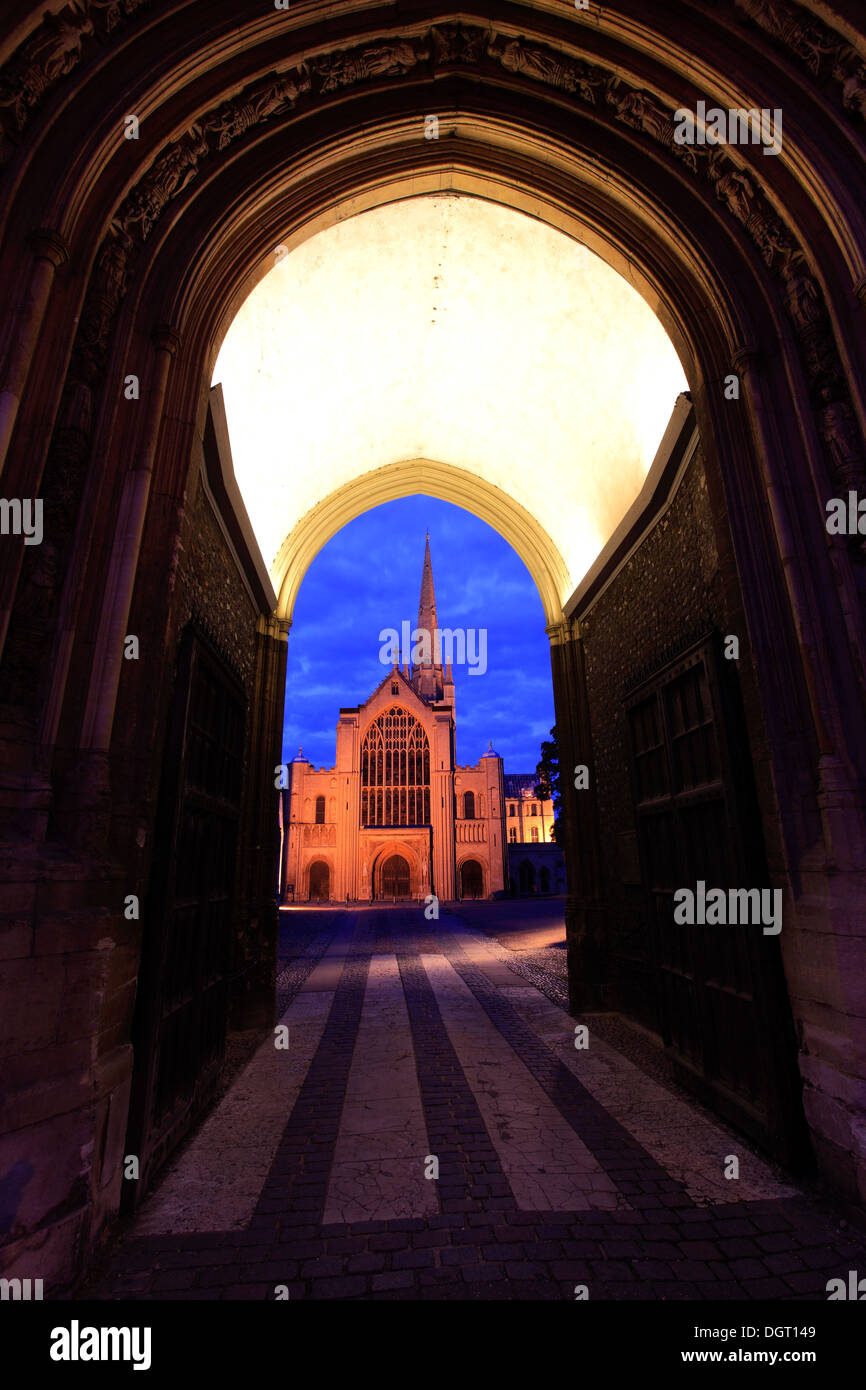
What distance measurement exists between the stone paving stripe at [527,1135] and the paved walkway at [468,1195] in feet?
0.04

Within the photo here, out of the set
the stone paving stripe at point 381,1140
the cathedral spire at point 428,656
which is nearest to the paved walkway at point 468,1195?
the stone paving stripe at point 381,1140

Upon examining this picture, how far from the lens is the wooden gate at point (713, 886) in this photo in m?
3.34

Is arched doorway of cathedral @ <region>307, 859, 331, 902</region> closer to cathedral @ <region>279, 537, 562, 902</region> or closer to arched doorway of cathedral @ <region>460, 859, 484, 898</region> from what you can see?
cathedral @ <region>279, 537, 562, 902</region>

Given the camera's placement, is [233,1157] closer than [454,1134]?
Yes

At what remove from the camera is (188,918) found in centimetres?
387

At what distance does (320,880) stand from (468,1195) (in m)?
40.7

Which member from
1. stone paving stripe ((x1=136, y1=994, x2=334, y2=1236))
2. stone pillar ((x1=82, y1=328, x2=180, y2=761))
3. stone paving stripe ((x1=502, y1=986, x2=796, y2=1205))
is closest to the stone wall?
stone paving stripe ((x1=502, y1=986, x2=796, y2=1205))

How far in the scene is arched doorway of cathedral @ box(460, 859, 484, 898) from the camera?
139 ft

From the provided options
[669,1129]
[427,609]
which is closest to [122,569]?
[669,1129]

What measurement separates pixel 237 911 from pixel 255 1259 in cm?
427

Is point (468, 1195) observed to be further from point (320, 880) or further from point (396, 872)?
point (320, 880)

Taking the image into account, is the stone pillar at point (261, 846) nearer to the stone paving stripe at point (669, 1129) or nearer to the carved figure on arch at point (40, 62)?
the stone paving stripe at point (669, 1129)

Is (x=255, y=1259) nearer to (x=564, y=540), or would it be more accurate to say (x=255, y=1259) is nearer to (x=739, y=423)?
(x=739, y=423)
